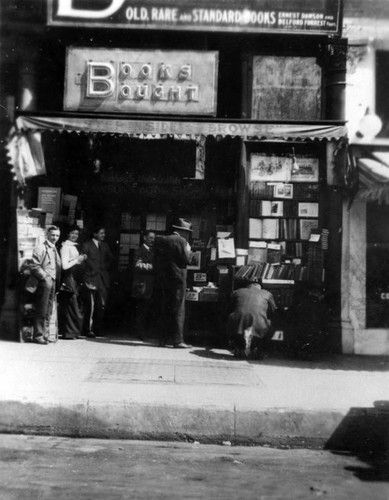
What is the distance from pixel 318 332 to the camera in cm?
966

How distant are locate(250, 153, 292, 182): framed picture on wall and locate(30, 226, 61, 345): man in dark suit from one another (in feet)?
11.8

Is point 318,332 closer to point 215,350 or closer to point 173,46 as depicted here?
point 215,350

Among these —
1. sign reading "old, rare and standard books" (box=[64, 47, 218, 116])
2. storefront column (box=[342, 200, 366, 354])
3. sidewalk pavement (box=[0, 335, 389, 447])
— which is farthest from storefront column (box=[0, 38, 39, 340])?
storefront column (box=[342, 200, 366, 354])

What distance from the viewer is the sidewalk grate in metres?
6.96

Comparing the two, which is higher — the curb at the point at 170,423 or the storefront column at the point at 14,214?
the storefront column at the point at 14,214

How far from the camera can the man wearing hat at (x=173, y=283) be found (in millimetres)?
9500

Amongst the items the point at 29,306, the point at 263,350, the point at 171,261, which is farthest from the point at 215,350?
the point at 29,306

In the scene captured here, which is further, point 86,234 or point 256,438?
point 86,234

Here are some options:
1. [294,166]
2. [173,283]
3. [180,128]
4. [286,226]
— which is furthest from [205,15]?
[173,283]

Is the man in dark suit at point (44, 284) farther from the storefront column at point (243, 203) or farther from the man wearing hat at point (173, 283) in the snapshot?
the storefront column at point (243, 203)

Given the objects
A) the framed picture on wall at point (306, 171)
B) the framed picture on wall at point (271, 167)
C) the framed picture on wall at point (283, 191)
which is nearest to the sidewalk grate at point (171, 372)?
the framed picture on wall at point (283, 191)

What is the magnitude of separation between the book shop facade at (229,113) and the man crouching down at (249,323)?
35.2 inches

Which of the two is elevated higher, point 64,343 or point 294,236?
point 294,236

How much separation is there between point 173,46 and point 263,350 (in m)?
5.50
